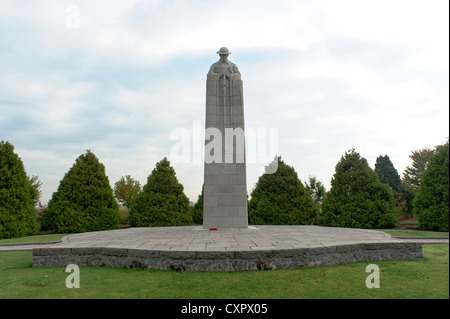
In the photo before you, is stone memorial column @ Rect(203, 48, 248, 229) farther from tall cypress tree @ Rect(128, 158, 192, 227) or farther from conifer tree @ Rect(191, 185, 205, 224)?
conifer tree @ Rect(191, 185, 205, 224)

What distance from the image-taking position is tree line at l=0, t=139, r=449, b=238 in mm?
15469

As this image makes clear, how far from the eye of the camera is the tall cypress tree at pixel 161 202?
1695cm

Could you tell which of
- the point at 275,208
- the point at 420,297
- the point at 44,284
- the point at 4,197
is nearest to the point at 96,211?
the point at 4,197

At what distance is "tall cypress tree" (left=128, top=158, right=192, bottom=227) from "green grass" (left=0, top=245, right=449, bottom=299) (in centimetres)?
1024

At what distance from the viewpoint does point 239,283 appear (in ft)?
17.2

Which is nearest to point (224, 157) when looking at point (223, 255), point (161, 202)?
point (161, 202)

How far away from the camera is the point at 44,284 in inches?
213

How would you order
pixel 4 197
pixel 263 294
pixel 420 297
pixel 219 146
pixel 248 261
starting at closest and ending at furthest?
pixel 420 297 < pixel 263 294 < pixel 248 261 < pixel 219 146 < pixel 4 197

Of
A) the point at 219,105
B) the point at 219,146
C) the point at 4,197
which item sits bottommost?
the point at 4,197

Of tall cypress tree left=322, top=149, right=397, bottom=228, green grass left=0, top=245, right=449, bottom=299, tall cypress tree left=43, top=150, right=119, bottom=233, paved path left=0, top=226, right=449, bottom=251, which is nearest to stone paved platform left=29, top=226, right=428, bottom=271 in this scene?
paved path left=0, top=226, right=449, bottom=251

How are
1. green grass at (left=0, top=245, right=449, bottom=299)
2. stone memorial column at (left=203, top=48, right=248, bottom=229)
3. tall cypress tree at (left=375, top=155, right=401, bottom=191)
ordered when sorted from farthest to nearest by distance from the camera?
1. tall cypress tree at (left=375, top=155, right=401, bottom=191)
2. stone memorial column at (left=203, top=48, right=248, bottom=229)
3. green grass at (left=0, top=245, right=449, bottom=299)

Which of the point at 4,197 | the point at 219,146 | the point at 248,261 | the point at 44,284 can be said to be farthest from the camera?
the point at 4,197
